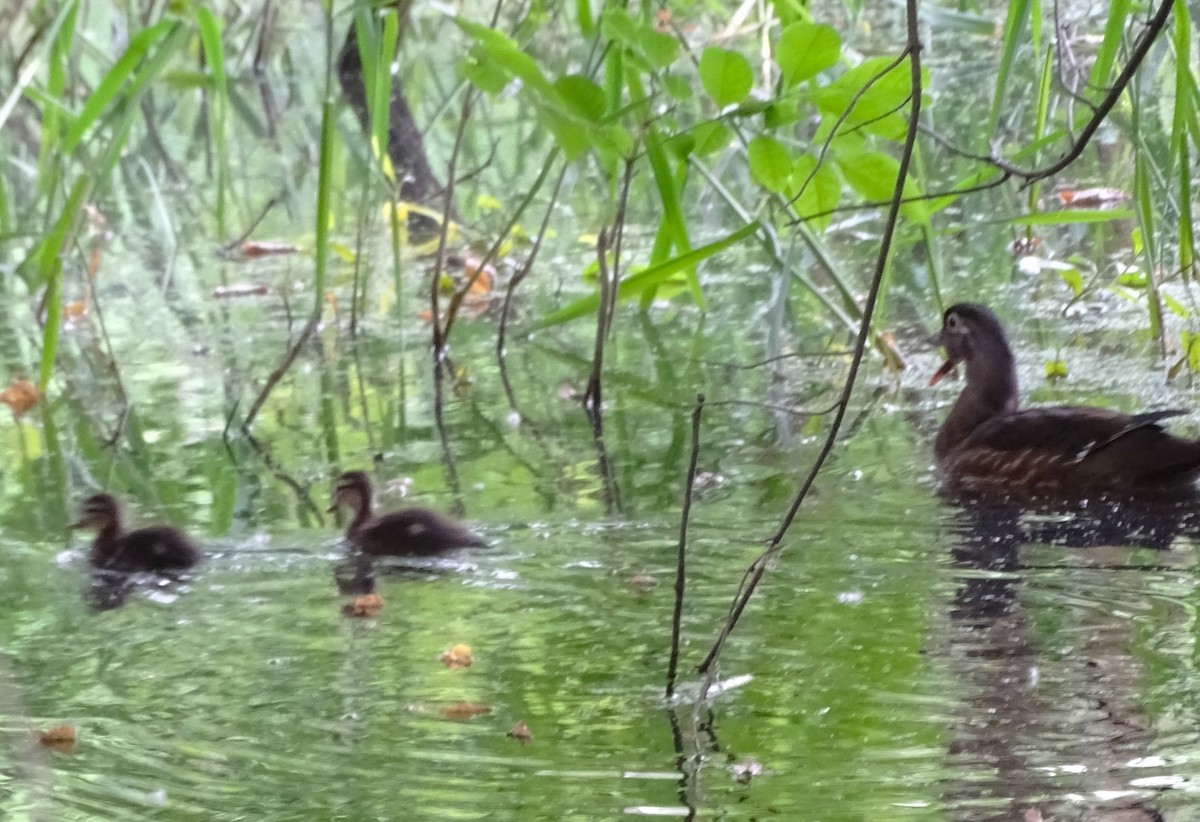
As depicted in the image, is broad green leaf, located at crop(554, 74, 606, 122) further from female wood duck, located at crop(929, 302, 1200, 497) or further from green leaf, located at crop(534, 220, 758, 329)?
female wood duck, located at crop(929, 302, 1200, 497)

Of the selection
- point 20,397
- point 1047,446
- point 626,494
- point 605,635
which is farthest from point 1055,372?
point 20,397

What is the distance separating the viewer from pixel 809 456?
352 centimetres

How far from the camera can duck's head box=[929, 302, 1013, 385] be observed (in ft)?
12.1

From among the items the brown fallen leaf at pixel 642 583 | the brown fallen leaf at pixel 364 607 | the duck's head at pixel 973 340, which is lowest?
the brown fallen leaf at pixel 364 607

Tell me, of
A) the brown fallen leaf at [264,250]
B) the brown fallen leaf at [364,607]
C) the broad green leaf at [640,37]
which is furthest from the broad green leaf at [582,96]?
the brown fallen leaf at [264,250]

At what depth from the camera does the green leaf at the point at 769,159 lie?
2990mm

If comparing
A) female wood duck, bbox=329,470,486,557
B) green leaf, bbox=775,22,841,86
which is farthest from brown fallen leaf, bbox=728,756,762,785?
green leaf, bbox=775,22,841,86

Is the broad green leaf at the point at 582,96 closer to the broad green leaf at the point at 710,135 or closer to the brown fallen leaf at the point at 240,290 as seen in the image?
the broad green leaf at the point at 710,135

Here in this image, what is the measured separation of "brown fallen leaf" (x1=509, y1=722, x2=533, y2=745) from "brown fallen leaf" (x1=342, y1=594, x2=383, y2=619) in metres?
0.61

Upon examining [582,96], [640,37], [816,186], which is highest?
[640,37]

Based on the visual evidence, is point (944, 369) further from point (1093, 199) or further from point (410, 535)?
point (1093, 199)

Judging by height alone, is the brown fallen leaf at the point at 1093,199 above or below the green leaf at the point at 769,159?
below

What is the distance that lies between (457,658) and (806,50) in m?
1.09

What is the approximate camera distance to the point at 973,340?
12.4ft
